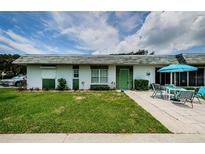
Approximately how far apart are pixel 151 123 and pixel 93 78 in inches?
437

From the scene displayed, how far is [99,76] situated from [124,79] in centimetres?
298

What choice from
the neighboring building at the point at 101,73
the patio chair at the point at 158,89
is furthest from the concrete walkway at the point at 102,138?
the neighboring building at the point at 101,73

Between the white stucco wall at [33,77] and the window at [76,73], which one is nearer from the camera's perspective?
the white stucco wall at [33,77]

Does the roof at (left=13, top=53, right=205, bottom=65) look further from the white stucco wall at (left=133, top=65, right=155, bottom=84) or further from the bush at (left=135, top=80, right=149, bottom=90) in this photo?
the bush at (left=135, top=80, right=149, bottom=90)

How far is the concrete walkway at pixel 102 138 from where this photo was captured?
3510 millimetres

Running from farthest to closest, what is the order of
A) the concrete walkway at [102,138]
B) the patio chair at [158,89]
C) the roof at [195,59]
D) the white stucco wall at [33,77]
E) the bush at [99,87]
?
the white stucco wall at [33,77] → the bush at [99,87] → the roof at [195,59] → the patio chair at [158,89] → the concrete walkway at [102,138]

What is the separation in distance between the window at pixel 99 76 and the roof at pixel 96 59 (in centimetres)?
114

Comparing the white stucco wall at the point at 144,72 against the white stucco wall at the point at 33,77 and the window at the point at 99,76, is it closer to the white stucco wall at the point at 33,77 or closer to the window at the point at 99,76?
the window at the point at 99,76

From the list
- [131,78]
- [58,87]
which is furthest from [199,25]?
[58,87]

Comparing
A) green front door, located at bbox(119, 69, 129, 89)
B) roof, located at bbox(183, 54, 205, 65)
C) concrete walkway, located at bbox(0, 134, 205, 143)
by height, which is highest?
roof, located at bbox(183, 54, 205, 65)

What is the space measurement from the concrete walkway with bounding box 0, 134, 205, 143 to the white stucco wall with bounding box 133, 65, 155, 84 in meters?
11.7

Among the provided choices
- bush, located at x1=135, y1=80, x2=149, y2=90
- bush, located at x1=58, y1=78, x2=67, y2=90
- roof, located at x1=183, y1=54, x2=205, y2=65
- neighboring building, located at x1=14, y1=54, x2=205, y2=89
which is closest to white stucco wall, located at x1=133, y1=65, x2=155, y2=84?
neighboring building, located at x1=14, y1=54, x2=205, y2=89

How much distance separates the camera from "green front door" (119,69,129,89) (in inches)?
607
